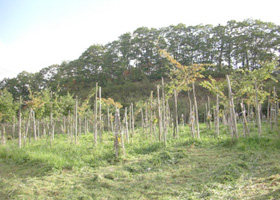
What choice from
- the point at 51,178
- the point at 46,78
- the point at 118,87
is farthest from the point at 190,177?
the point at 46,78

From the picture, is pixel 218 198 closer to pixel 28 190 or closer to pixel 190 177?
pixel 190 177

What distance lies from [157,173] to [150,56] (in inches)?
1423

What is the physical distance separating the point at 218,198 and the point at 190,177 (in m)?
1.73

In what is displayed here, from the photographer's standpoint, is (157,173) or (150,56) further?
(150,56)

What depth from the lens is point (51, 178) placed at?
6918 mm

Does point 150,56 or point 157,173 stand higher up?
point 150,56

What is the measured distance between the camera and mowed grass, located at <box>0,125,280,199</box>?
520 cm

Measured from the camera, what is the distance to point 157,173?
22.4 feet

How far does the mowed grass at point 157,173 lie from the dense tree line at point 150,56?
25.5 meters

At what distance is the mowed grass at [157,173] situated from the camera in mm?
5199

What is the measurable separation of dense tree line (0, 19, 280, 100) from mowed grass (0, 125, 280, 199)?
83.6 ft

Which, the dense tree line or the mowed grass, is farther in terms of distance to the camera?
the dense tree line

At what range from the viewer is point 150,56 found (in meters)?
41.6

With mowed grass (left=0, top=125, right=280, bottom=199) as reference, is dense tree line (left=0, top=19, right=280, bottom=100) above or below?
above
